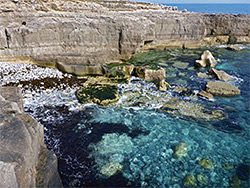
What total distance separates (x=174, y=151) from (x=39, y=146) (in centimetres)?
474

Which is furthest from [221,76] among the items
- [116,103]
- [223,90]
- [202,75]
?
[116,103]

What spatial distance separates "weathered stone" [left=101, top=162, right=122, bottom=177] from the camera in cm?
639

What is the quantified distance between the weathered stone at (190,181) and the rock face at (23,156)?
3.79 m

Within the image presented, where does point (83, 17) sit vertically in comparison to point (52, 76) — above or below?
above

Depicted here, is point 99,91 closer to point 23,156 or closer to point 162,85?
point 162,85

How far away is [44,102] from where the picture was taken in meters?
10.5

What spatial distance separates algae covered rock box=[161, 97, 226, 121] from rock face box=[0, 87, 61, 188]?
667 cm

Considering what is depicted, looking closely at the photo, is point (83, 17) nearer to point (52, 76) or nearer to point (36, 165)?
point (52, 76)

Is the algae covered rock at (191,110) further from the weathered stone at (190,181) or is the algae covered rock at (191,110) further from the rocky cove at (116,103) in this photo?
the weathered stone at (190,181)

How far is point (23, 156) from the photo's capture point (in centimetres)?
384

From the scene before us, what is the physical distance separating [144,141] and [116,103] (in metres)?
3.37

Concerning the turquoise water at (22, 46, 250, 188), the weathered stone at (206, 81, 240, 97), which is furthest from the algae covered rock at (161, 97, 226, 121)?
the weathered stone at (206, 81, 240, 97)

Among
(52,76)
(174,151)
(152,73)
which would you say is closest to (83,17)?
(52,76)

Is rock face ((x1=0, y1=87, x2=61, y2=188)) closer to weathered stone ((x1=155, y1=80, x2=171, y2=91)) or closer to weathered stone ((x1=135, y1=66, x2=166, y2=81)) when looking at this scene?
weathered stone ((x1=155, y1=80, x2=171, y2=91))
